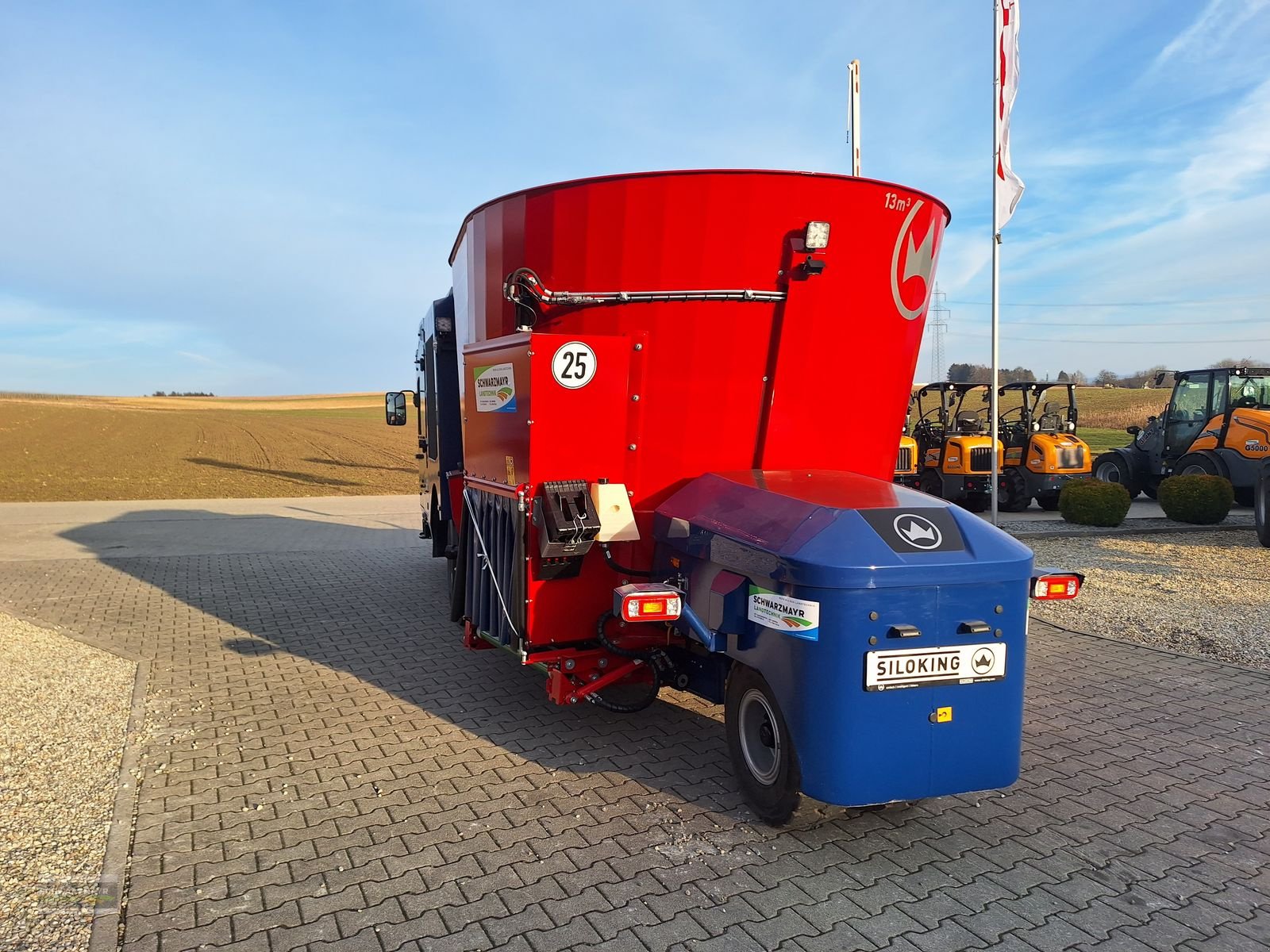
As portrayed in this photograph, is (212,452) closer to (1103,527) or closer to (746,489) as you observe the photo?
(1103,527)

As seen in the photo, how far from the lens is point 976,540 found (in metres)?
3.51

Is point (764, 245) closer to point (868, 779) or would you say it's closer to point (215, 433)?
point (868, 779)

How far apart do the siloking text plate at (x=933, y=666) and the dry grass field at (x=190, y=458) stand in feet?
61.0

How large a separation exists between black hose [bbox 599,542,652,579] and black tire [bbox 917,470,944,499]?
38.2ft

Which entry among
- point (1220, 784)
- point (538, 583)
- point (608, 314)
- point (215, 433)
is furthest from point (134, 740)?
point (215, 433)

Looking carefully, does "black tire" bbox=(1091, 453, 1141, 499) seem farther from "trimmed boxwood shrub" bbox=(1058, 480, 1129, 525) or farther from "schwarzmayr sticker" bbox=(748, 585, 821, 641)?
"schwarzmayr sticker" bbox=(748, 585, 821, 641)

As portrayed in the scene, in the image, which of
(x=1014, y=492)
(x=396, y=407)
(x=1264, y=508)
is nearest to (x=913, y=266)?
(x=396, y=407)

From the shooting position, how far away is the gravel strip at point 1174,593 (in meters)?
6.92

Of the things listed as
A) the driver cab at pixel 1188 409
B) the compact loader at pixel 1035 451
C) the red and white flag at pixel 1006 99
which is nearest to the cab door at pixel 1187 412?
the driver cab at pixel 1188 409

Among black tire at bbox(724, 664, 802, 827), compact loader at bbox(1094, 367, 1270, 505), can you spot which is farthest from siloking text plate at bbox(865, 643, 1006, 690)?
compact loader at bbox(1094, 367, 1270, 505)

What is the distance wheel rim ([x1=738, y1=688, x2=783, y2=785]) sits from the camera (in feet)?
12.3

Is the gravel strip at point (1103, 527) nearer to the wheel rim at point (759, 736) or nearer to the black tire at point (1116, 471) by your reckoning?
the black tire at point (1116, 471)

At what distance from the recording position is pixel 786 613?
341cm

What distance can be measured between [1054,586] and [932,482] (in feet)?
39.4
